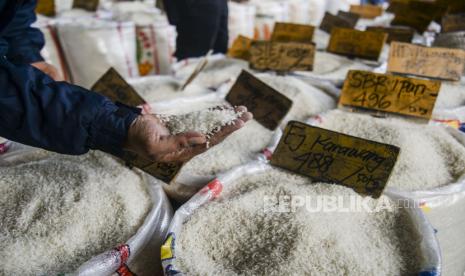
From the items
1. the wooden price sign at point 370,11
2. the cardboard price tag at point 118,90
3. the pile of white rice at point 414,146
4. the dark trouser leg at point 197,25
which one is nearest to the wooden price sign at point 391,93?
the pile of white rice at point 414,146

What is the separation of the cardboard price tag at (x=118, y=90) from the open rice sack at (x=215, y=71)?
1.21 feet

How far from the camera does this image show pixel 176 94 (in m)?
1.41

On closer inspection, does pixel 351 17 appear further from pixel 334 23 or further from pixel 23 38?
pixel 23 38

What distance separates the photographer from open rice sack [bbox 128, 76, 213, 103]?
1.39 metres

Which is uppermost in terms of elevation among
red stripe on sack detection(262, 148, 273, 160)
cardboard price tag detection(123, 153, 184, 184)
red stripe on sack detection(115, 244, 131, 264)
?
cardboard price tag detection(123, 153, 184, 184)

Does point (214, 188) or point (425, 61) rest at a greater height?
point (425, 61)

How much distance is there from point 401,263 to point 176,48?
1855mm

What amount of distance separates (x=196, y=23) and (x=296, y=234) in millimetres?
1629

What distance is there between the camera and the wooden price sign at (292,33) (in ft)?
5.97

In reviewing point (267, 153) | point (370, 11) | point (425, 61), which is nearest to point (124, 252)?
point (267, 153)

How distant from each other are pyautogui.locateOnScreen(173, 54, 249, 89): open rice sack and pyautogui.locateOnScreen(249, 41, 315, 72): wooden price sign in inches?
4.4

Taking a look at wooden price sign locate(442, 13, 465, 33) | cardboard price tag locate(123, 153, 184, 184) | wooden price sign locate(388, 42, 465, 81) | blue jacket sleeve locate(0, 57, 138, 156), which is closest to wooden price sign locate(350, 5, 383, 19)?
wooden price sign locate(442, 13, 465, 33)

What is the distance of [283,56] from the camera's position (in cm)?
153

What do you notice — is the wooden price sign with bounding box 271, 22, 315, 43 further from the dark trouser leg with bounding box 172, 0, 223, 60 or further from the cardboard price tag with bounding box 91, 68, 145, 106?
the cardboard price tag with bounding box 91, 68, 145, 106
